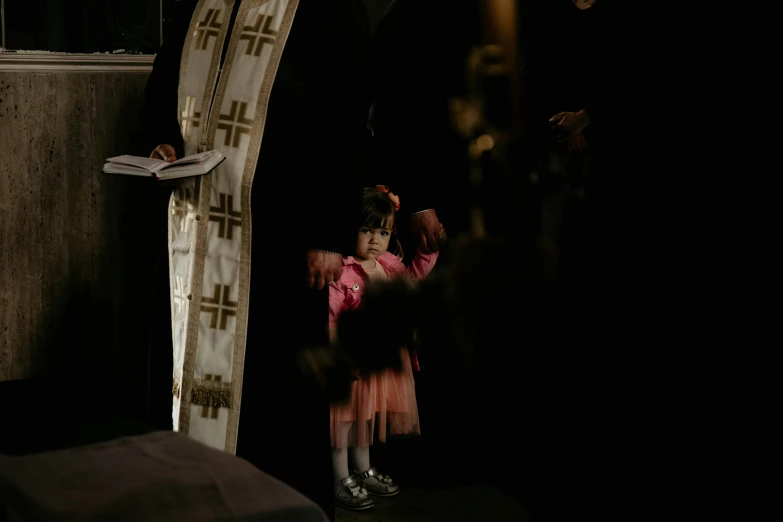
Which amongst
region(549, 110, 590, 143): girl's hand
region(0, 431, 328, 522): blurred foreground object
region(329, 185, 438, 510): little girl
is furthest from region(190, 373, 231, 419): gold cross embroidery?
region(549, 110, 590, 143): girl's hand

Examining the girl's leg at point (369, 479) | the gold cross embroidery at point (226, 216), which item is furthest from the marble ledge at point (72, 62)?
the girl's leg at point (369, 479)

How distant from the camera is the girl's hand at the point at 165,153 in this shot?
9.26 feet

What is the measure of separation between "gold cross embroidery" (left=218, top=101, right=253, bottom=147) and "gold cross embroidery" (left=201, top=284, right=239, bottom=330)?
42 cm

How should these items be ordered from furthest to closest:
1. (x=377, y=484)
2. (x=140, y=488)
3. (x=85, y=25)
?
(x=377, y=484), (x=85, y=25), (x=140, y=488)

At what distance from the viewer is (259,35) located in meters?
2.88

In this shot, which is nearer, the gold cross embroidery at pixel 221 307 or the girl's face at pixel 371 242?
the gold cross embroidery at pixel 221 307

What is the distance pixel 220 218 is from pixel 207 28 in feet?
1.90

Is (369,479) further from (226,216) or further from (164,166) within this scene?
(164,166)

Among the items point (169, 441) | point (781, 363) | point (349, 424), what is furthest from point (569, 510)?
point (349, 424)

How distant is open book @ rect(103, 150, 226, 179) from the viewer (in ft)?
8.43

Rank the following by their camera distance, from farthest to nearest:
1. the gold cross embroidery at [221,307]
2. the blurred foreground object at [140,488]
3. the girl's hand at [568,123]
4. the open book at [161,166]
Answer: the gold cross embroidery at [221,307]
the open book at [161,166]
the blurred foreground object at [140,488]
the girl's hand at [568,123]

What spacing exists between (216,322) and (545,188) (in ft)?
7.63

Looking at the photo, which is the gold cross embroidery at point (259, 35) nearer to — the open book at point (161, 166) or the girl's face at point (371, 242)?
the open book at point (161, 166)

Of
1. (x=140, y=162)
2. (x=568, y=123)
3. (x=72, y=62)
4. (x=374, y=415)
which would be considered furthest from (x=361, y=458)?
(x=568, y=123)
